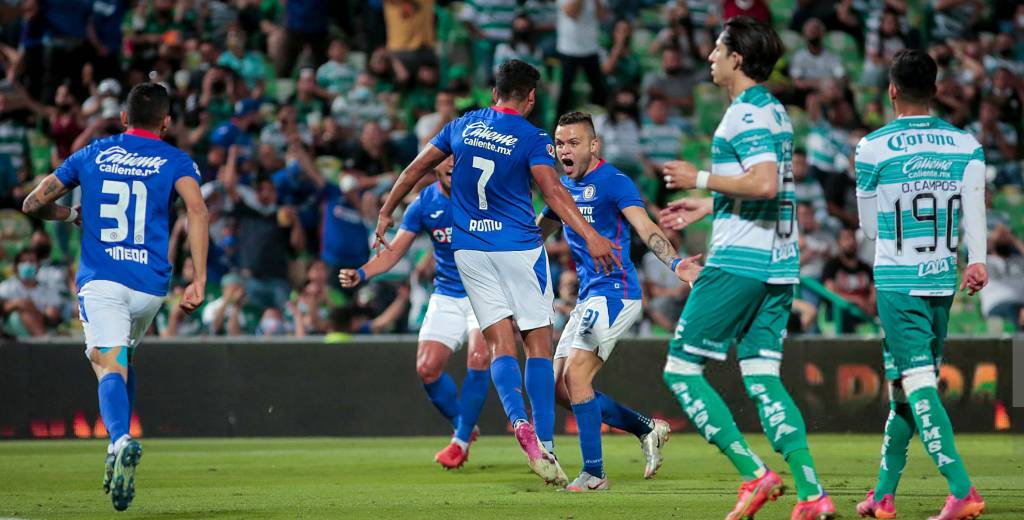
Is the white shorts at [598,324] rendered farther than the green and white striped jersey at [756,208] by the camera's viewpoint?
Yes

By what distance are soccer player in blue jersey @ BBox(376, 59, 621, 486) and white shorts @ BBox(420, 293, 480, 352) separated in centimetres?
200

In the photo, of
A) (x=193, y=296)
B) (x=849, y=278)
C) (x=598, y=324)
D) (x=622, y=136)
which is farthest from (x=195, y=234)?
(x=622, y=136)

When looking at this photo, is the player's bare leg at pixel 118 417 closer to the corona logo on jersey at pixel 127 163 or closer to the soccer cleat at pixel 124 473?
the soccer cleat at pixel 124 473

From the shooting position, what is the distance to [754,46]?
253 inches

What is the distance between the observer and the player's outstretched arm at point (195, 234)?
7938 mm

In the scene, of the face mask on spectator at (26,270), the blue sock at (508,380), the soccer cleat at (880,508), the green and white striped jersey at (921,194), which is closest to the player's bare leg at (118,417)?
the blue sock at (508,380)

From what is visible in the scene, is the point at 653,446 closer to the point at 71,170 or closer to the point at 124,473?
the point at 124,473

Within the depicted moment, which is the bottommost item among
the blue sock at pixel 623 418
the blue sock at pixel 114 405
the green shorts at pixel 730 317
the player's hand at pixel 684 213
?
the blue sock at pixel 623 418

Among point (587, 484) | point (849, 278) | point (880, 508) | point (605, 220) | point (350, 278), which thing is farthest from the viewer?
point (849, 278)

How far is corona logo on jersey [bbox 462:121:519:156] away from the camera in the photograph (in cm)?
870

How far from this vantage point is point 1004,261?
53.3 ft

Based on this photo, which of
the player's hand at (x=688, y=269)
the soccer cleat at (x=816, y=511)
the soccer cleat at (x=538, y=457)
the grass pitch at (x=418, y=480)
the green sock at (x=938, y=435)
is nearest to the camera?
the soccer cleat at (x=816, y=511)

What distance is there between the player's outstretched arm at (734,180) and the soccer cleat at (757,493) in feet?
4.15

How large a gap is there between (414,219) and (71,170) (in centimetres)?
329
